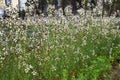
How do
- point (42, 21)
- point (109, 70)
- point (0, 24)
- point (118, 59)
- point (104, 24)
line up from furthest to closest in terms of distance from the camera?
point (104, 24) → point (118, 59) → point (109, 70) → point (42, 21) → point (0, 24)

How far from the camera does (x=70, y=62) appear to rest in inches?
324

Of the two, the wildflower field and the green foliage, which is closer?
the wildflower field

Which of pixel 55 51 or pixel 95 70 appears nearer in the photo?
pixel 95 70

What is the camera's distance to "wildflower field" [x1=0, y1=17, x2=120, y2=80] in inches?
262

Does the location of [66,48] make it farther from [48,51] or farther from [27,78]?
[27,78]

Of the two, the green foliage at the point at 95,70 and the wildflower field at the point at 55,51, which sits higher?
the wildflower field at the point at 55,51

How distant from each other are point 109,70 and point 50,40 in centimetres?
153

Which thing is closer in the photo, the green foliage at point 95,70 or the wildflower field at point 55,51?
A: the wildflower field at point 55,51

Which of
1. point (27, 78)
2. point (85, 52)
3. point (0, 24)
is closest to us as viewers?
point (27, 78)

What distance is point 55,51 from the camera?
7.83m

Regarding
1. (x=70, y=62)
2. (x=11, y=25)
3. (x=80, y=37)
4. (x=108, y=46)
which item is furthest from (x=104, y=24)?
(x=11, y=25)

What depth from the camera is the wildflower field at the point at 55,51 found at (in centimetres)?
665

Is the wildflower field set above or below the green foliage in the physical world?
above

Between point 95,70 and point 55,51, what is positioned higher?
point 55,51
